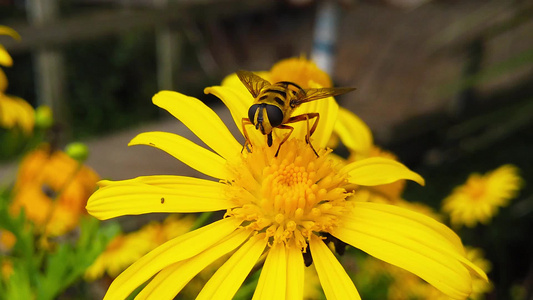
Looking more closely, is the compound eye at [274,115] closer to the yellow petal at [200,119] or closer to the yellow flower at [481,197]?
the yellow petal at [200,119]

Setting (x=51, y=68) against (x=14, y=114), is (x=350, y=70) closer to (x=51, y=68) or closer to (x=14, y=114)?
(x=51, y=68)

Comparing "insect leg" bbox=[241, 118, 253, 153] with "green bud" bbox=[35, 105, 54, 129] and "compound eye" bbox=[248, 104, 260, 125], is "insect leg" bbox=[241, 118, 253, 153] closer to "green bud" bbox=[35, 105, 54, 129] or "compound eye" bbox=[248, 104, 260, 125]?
"compound eye" bbox=[248, 104, 260, 125]

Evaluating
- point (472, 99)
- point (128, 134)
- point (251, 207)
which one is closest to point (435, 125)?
point (472, 99)

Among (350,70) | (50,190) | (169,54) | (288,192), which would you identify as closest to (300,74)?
(288,192)

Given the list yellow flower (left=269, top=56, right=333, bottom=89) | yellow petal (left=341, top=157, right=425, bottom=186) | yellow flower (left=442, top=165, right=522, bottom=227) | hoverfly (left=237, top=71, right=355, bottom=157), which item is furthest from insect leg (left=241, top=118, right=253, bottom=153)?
yellow flower (left=442, top=165, right=522, bottom=227)

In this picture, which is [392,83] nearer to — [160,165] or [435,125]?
[435,125]

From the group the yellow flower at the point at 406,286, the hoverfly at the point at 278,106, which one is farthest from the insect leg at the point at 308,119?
the yellow flower at the point at 406,286

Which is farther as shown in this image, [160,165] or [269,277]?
[160,165]
